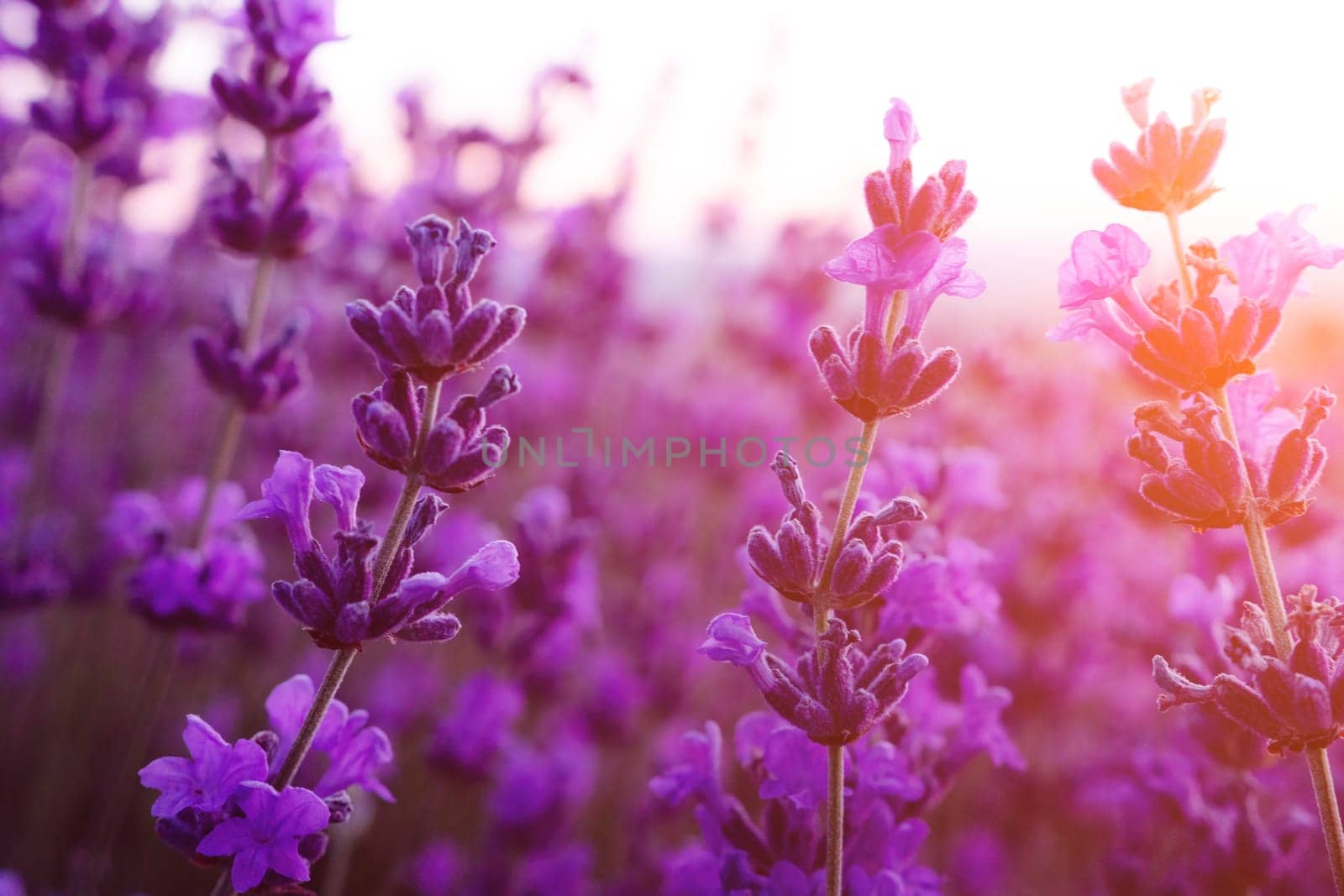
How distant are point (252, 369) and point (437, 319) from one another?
1244 millimetres

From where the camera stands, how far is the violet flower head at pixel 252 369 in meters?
2.35

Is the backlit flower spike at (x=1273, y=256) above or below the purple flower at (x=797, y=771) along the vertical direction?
above

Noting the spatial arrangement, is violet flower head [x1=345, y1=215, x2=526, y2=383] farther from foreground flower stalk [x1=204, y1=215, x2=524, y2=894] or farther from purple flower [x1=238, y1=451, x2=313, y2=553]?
purple flower [x1=238, y1=451, x2=313, y2=553]

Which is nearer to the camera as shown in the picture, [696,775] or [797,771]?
[797,771]

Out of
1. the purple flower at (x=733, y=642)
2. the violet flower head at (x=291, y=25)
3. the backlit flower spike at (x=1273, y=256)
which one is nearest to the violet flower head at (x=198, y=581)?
the violet flower head at (x=291, y=25)

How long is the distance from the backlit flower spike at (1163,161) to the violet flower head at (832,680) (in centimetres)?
86

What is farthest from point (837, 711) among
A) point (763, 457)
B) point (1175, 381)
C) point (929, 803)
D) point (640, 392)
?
point (640, 392)

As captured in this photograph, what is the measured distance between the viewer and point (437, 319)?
1355 millimetres

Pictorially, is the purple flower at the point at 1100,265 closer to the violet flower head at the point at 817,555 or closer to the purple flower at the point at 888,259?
the purple flower at the point at 888,259

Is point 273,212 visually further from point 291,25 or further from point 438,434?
point 438,434

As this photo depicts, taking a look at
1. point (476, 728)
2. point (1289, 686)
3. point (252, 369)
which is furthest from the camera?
A: point (476, 728)

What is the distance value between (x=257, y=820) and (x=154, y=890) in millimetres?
2633

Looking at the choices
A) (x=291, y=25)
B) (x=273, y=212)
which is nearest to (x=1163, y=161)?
(x=291, y=25)

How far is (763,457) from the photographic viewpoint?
5.66 m
